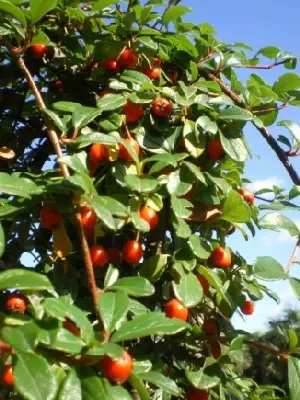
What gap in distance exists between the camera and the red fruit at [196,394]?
108cm

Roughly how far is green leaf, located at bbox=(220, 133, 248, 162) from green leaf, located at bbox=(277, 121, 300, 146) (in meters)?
0.16

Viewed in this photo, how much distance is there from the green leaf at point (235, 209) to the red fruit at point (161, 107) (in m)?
0.19

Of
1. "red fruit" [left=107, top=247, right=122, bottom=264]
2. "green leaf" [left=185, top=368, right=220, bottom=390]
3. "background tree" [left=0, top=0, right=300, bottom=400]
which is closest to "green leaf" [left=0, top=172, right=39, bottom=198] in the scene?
"background tree" [left=0, top=0, right=300, bottom=400]

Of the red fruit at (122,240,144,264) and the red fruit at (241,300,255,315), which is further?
the red fruit at (241,300,255,315)

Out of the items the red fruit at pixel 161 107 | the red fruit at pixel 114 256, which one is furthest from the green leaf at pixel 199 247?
the red fruit at pixel 161 107

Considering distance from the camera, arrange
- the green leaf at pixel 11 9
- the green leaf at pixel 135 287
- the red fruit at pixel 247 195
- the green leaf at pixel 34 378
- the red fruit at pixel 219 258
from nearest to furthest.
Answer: the green leaf at pixel 34 378, the green leaf at pixel 135 287, the green leaf at pixel 11 9, the red fruit at pixel 219 258, the red fruit at pixel 247 195

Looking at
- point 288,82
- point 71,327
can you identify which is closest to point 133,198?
point 71,327

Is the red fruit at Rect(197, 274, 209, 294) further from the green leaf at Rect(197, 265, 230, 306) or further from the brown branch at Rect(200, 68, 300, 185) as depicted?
the brown branch at Rect(200, 68, 300, 185)

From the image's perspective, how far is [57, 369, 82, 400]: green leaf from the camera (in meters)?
0.73

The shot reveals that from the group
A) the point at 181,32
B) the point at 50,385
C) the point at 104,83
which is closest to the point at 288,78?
the point at 181,32

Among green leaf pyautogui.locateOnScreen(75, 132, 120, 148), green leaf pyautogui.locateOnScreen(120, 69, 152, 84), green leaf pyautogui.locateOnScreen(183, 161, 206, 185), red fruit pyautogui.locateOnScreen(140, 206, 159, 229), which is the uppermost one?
green leaf pyautogui.locateOnScreen(120, 69, 152, 84)

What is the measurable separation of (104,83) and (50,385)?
0.70 m

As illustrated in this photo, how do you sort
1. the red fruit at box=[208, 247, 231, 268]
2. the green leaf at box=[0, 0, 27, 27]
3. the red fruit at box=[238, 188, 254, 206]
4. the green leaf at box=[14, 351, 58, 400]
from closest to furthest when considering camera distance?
the green leaf at box=[14, 351, 58, 400] → the green leaf at box=[0, 0, 27, 27] → the red fruit at box=[208, 247, 231, 268] → the red fruit at box=[238, 188, 254, 206]

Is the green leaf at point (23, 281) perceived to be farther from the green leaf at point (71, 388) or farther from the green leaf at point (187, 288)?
the green leaf at point (187, 288)
